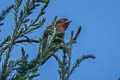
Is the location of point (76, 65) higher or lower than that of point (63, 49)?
lower

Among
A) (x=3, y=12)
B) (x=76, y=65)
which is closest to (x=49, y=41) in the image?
(x=76, y=65)

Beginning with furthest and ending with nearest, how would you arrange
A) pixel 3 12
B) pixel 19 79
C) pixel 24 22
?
pixel 3 12, pixel 24 22, pixel 19 79

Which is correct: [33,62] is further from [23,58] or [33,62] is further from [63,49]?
[63,49]

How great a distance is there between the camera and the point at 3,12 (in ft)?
11.4

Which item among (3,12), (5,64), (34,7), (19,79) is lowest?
(19,79)

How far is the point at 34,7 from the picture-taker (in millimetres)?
2959

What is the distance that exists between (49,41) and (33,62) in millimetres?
272

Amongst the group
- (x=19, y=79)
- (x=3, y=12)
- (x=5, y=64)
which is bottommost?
(x=19, y=79)

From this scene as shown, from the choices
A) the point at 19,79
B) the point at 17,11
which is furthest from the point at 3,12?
the point at 19,79

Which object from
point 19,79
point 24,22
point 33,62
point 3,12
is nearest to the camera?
point 19,79

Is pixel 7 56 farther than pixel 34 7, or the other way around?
pixel 34 7

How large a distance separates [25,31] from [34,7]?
28 centimetres

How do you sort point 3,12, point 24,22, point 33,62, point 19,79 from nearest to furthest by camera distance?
point 19,79 < point 33,62 < point 24,22 < point 3,12

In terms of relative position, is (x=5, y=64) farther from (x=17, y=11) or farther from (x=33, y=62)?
(x=17, y=11)
